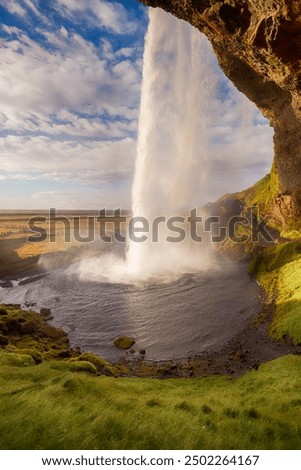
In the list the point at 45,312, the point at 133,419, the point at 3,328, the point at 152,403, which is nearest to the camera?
the point at 133,419

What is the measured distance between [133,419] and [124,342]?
17.7 metres

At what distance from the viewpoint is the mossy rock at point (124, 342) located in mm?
26341

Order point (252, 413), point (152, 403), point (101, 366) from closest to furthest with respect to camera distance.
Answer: point (252, 413) < point (152, 403) < point (101, 366)

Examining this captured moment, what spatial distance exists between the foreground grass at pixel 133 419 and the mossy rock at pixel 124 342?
12.8 m

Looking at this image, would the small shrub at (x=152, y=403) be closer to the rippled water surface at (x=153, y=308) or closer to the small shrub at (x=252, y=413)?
the small shrub at (x=252, y=413)

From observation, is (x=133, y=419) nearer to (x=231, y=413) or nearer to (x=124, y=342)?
(x=231, y=413)

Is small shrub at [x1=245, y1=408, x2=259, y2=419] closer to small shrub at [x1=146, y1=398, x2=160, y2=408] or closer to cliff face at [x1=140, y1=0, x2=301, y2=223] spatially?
small shrub at [x1=146, y1=398, x2=160, y2=408]

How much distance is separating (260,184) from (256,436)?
82651 mm

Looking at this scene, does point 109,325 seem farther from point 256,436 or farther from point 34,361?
point 256,436

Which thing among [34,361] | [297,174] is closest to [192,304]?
[34,361]

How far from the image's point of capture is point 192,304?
3603cm

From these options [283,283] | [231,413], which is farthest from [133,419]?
[283,283]

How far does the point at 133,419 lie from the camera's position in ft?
31.8

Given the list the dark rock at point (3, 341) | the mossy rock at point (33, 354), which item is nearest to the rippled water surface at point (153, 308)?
the mossy rock at point (33, 354)
